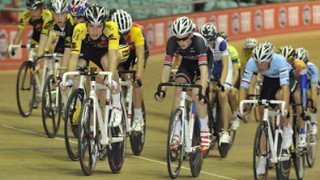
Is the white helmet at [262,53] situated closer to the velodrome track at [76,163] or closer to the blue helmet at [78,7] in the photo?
the velodrome track at [76,163]

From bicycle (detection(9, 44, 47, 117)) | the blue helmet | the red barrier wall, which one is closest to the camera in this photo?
the blue helmet

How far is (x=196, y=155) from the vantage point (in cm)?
992

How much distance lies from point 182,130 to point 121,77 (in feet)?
6.14

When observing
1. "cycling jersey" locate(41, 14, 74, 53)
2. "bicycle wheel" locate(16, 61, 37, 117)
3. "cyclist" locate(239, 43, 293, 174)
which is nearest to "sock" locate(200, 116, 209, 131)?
"cyclist" locate(239, 43, 293, 174)

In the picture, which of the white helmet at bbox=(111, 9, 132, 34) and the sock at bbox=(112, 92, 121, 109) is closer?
the sock at bbox=(112, 92, 121, 109)

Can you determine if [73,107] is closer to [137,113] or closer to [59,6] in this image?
[137,113]

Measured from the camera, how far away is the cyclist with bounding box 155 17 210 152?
9805mm

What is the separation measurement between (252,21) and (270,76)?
48.9ft

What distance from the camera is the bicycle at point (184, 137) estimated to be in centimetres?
939

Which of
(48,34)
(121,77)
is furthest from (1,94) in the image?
(121,77)

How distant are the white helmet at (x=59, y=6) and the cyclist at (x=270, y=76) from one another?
297 centimetres

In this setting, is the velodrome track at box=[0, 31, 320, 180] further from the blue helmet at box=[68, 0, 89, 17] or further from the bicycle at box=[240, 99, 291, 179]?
the blue helmet at box=[68, 0, 89, 17]

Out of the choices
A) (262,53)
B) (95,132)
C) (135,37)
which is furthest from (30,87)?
(262,53)

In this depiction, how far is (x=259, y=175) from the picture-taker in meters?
9.65
